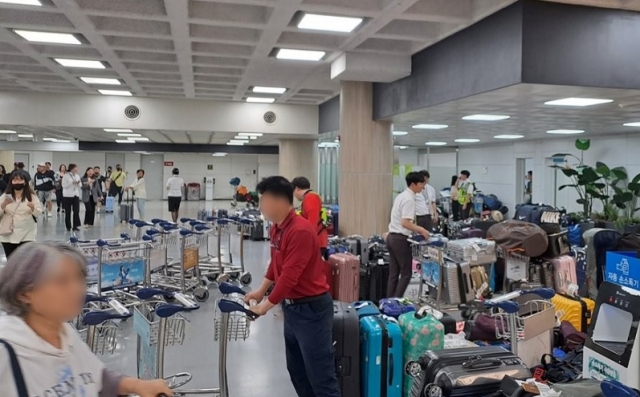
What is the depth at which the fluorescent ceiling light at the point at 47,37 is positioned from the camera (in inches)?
268

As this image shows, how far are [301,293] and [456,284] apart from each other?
3534 millimetres

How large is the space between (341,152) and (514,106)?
113 inches

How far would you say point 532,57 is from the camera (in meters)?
5.15

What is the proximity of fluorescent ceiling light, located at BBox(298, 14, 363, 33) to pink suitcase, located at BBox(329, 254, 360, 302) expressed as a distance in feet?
8.99

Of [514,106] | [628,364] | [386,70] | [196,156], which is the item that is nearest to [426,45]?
[386,70]

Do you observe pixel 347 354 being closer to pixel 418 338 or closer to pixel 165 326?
pixel 418 338

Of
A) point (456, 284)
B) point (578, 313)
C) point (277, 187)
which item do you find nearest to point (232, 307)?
point (277, 187)

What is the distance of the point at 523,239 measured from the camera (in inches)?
253

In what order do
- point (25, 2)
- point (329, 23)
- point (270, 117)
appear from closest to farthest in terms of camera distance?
point (25, 2), point (329, 23), point (270, 117)

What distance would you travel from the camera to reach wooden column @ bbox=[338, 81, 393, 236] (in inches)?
350

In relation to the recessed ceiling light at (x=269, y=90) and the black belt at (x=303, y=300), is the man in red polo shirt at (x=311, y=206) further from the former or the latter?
the recessed ceiling light at (x=269, y=90)

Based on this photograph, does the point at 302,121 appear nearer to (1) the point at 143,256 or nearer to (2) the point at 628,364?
(1) the point at 143,256

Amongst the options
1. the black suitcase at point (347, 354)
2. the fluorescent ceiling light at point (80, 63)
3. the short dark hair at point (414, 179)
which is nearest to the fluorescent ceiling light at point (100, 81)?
the fluorescent ceiling light at point (80, 63)

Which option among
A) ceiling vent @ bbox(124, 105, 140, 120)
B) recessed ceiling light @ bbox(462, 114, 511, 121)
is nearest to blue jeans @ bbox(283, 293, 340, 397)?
recessed ceiling light @ bbox(462, 114, 511, 121)
